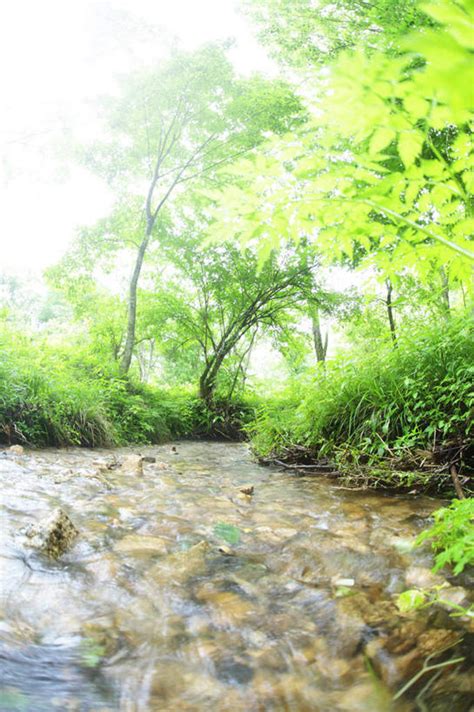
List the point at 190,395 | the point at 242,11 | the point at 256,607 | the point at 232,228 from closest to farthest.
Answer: the point at 232,228 → the point at 256,607 → the point at 242,11 → the point at 190,395

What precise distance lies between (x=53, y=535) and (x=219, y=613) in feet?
2.95

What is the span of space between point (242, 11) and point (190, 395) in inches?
352

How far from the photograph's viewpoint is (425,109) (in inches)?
38.9

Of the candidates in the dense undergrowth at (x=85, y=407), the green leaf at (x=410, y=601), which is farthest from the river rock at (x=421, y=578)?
the dense undergrowth at (x=85, y=407)

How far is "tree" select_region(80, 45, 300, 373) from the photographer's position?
889 centimetres

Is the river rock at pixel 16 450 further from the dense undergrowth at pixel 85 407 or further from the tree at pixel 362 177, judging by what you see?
the tree at pixel 362 177

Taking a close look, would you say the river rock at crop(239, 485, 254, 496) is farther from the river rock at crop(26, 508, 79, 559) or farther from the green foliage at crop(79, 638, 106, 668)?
the green foliage at crop(79, 638, 106, 668)

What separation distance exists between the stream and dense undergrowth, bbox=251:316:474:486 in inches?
14.6

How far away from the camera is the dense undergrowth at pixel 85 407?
562 centimetres

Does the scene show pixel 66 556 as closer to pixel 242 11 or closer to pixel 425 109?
pixel 425 109

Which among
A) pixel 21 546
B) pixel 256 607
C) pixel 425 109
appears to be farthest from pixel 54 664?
pixel 425 109

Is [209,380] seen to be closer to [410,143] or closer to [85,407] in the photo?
[85,407]

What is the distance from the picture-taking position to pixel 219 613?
142 centimetres

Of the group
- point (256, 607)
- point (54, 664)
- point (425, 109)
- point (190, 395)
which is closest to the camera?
point (425, 109)
